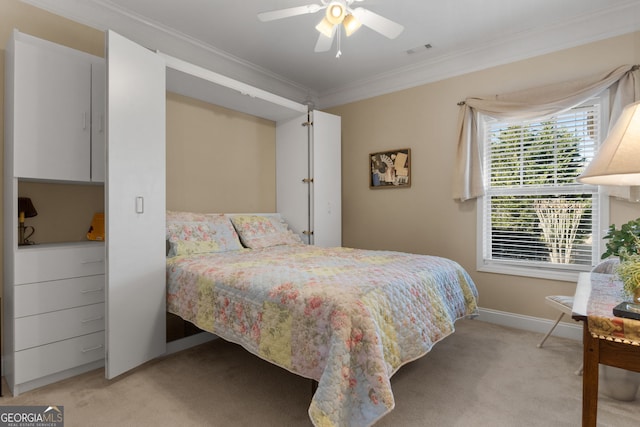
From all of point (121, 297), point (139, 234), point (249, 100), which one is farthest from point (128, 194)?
point (249, 100)

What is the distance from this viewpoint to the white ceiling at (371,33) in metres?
2.69

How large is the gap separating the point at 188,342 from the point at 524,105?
3672 millimetres

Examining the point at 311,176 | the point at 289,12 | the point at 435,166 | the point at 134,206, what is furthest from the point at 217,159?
the point at 435,166

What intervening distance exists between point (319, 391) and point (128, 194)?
1.79m

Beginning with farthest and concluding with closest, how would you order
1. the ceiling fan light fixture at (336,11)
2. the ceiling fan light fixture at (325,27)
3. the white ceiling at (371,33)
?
the white ceiling at (371,33), the ceiling fan light fixture at (325,27), the ceiling fan light fixture at (336,11)

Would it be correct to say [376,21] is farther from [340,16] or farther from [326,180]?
[326,180]

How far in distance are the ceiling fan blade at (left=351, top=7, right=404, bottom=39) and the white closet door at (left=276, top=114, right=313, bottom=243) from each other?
191 cm

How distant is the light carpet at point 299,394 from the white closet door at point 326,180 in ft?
5.86

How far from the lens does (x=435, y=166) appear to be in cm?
372

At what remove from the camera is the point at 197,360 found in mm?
2559

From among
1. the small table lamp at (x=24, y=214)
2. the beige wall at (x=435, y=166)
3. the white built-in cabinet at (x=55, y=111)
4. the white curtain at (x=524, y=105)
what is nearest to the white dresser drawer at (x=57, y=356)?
the small table lamp at (x=24, y=214)

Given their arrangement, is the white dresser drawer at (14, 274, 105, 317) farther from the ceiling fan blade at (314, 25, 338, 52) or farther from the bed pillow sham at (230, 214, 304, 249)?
the ceiling fan blade at (314, 25, 338, 52)

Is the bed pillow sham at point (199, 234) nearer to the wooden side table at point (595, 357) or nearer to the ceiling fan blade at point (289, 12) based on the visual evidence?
the ceiling fan blade at point (289, 12)

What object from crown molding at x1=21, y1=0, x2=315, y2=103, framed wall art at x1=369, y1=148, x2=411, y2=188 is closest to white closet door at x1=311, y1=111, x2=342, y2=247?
framed wall art at x1=369, y1=148, x2=411, y2=188
